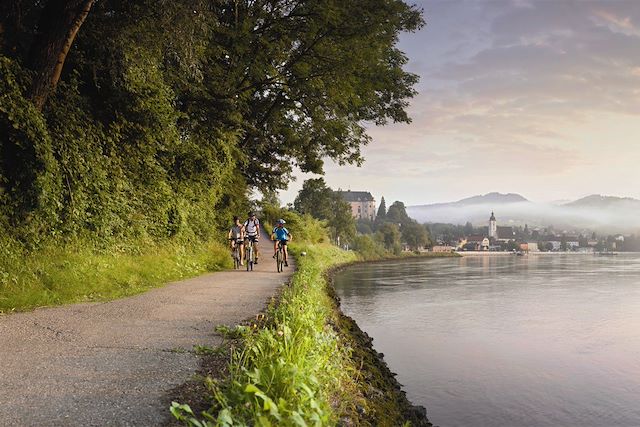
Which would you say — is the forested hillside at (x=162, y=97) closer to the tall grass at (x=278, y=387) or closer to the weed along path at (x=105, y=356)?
the weed along path at (x=105, y=356)

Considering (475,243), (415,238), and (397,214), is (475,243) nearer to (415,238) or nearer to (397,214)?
(397,214)

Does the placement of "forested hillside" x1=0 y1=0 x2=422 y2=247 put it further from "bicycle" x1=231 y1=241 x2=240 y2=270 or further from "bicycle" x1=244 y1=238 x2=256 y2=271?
"bicycle" x1=244 y1=238 x2=256 y2=271

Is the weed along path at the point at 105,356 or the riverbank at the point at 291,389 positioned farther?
the weed along path at the point at 105,356

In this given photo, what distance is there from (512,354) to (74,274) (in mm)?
9687

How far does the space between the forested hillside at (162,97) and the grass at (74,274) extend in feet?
1.30

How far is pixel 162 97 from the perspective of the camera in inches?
524

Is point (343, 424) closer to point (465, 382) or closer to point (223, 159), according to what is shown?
point (465, 382)

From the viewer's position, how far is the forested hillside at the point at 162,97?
32.8ft

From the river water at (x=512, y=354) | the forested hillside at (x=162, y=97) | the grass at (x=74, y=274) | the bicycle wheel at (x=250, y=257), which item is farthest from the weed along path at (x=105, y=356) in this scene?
the bicycle wheel at (x=250, y=257)

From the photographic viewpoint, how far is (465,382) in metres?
10.0

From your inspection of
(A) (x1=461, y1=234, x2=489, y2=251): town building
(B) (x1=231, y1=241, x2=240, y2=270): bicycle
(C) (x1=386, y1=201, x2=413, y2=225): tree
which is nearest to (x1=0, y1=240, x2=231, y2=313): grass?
(B) (x1=231, y1=241, x2=240, y2=270): bicycle

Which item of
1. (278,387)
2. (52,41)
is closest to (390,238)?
(52,41)

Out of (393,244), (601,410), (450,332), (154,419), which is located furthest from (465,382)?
(393,244)

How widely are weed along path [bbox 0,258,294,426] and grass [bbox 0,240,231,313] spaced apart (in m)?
0.65
